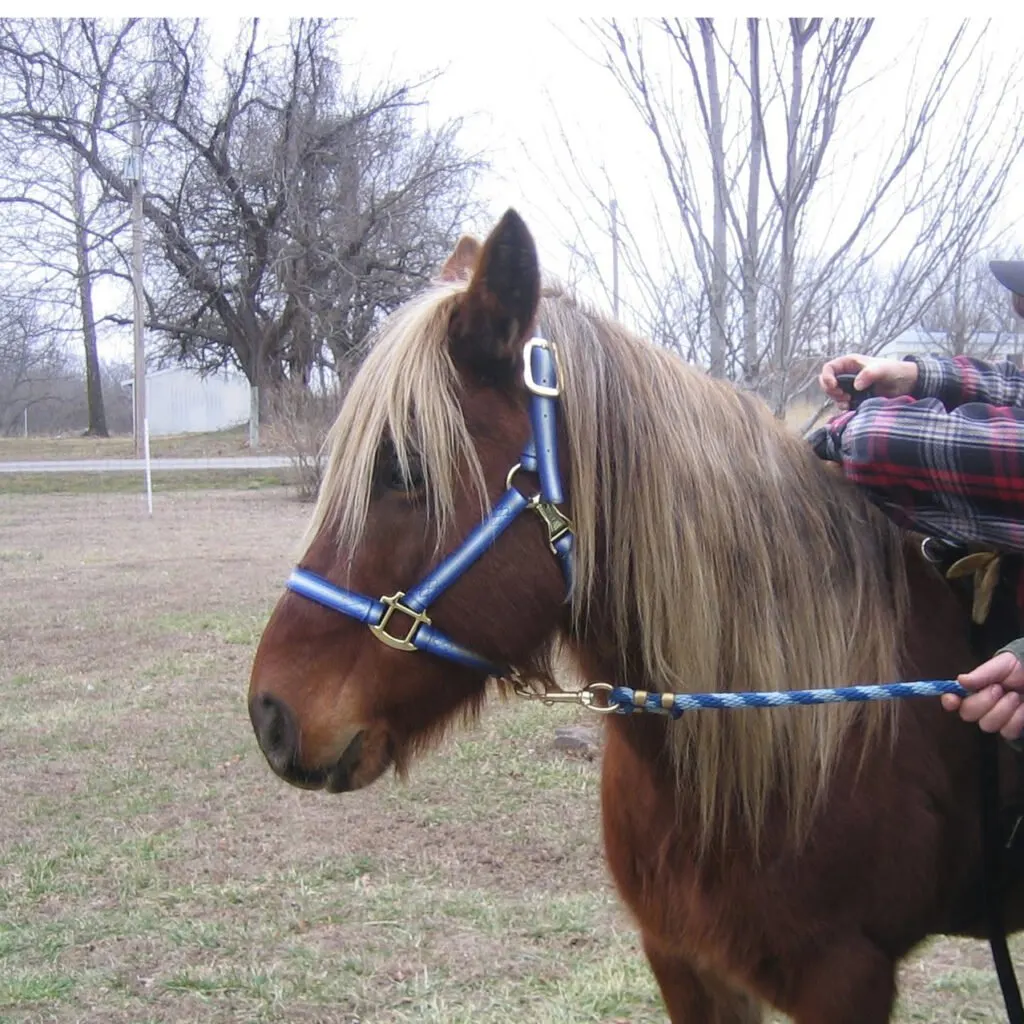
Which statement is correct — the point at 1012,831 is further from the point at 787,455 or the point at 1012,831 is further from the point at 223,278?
the point at 223,278

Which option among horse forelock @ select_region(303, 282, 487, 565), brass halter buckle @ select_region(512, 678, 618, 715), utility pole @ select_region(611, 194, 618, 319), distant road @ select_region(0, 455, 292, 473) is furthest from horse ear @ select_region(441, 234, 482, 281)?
distant road @ select_region(0, 455, 292, 473)

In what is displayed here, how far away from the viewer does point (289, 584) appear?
1.75m

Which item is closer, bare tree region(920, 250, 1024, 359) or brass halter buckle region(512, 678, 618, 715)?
brass halter buckle region(512, 678, 618, 715)

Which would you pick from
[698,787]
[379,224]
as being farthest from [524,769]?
[379,224]

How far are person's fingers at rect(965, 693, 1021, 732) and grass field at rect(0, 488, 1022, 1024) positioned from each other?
2.83 feet

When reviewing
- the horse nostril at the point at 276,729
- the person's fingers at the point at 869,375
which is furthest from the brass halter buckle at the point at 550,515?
the person's fingers at the point at 869,375

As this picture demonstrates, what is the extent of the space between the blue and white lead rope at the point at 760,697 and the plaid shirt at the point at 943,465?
0.30 meters

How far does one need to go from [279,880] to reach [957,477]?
10.8 ft

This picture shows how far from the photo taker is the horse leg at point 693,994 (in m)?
2.16

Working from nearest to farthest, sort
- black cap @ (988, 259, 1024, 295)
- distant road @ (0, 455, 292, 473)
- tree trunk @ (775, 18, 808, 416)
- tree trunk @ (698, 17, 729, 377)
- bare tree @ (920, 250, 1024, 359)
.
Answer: black cap @ (988, 259, 1024, 295)
tree trunk @ (775, 18, 808, 416)
tree trunk @ (698, 17, 729, 377)
bare tree @ (920, 250, 1024, 359)
distant road @ (0, 455, 292, 473)

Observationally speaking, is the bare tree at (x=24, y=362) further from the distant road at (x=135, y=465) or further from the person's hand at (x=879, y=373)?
the person's hand at (x=879, y=373)

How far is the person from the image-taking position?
1.68 metres

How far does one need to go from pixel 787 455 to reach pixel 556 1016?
2057mm

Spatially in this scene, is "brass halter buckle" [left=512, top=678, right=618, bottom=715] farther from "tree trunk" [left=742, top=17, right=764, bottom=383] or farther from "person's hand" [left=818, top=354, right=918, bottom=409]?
"tree trunk" [left=742, top=17, right=764, bottom=383]
